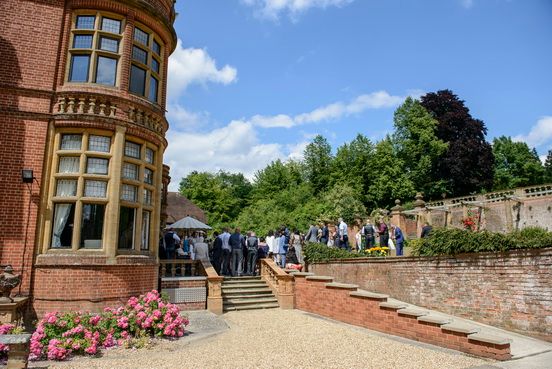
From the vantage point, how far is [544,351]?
26.2 ft

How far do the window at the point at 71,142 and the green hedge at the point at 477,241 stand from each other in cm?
1030

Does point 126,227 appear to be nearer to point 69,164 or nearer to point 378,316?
point 69,164

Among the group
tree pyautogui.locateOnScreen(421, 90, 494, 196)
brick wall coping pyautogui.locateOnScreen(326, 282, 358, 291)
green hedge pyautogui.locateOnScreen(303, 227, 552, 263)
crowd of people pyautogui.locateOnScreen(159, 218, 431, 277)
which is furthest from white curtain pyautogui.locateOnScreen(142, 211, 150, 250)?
tree pyautogui.locateOnScreen(421, 90, 494, 196)

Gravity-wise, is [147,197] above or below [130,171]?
below

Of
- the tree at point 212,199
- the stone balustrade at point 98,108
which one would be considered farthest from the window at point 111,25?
the tree at point 212,199

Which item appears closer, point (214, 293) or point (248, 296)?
point (214, 293)

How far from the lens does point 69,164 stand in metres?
10.4

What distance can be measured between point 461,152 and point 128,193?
42.8 m

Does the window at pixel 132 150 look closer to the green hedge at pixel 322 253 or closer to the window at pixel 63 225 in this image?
the window at pixel 63 225

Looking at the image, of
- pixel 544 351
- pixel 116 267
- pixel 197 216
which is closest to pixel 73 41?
pixel 116 267

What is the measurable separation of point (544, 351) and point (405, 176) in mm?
42760

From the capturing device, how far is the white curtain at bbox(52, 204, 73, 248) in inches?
395

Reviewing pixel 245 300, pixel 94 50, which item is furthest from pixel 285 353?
pixel 94 50

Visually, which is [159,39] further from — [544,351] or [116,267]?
[544,351]
